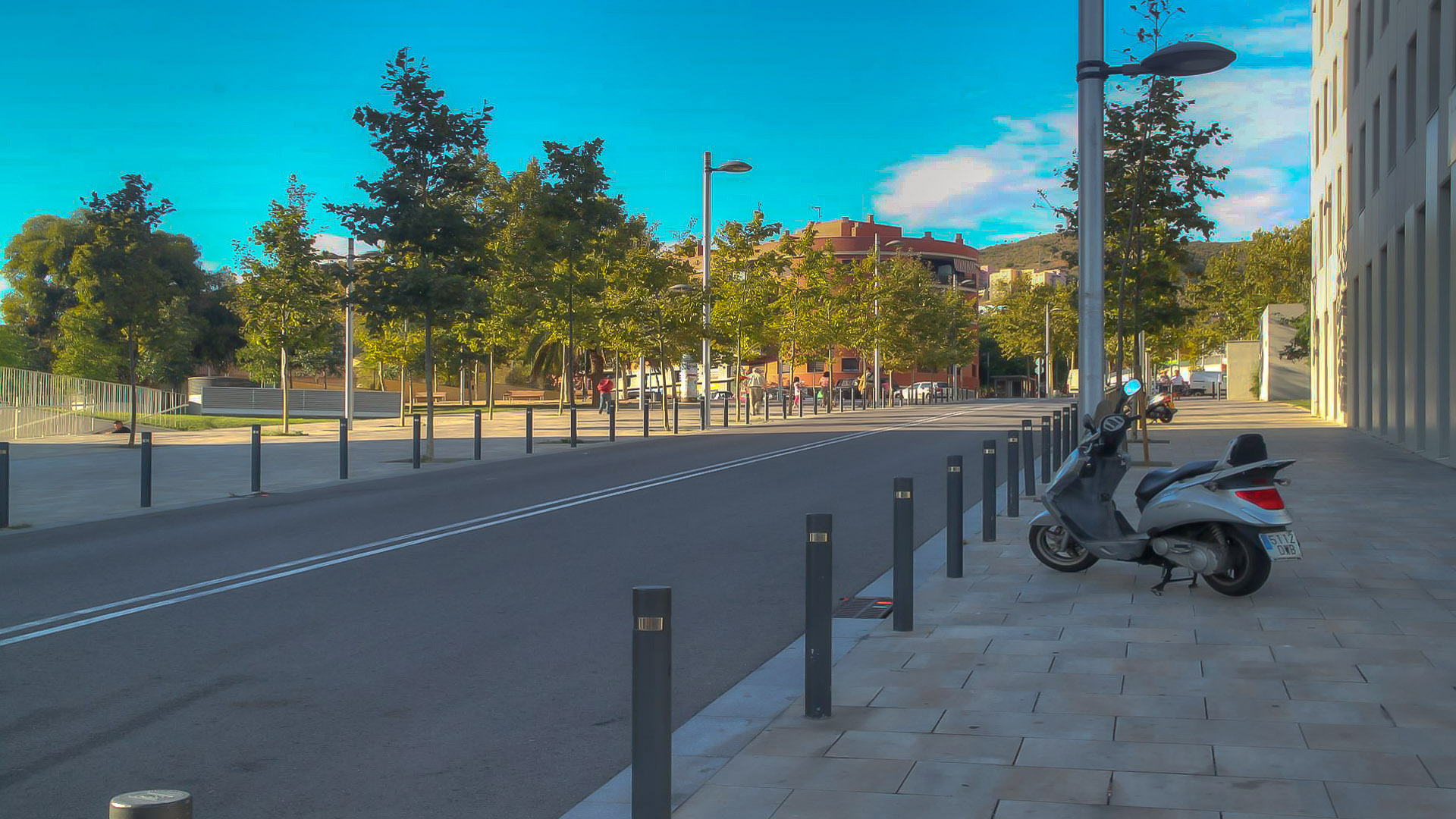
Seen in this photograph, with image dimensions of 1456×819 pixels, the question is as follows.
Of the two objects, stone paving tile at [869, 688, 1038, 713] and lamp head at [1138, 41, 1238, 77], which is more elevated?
lamp head at [1138, 41, 1238, 77]

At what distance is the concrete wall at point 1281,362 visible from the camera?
57812 millimetres

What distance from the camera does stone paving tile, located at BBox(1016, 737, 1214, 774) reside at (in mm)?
4367

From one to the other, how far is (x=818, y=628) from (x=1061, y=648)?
75.9 inches

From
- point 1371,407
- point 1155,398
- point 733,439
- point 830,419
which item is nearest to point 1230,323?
point 830,419

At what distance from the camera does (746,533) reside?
11.3m

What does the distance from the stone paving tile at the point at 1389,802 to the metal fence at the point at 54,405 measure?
1213 inches

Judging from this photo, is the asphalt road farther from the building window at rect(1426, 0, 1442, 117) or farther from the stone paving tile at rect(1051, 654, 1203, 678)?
the building window at rect(1426, 0, 1442, 117)

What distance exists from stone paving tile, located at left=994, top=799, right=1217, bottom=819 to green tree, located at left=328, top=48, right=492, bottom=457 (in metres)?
18.5

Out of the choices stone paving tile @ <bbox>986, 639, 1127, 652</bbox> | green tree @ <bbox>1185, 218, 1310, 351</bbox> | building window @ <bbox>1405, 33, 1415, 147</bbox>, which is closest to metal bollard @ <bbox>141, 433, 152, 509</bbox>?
stone paving tile @ <bbox>986, 639, 1127, 652</bbox>

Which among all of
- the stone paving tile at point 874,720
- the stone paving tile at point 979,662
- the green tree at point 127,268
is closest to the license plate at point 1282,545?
the stone paving tile at point 979,662

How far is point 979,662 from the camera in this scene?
19.8 ft

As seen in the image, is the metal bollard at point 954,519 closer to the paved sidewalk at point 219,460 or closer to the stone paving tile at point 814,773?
the stone paving tile at point 814,773

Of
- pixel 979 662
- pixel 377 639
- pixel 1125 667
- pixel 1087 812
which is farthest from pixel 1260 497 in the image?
pixel 377 639

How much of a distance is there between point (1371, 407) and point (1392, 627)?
938 inches
